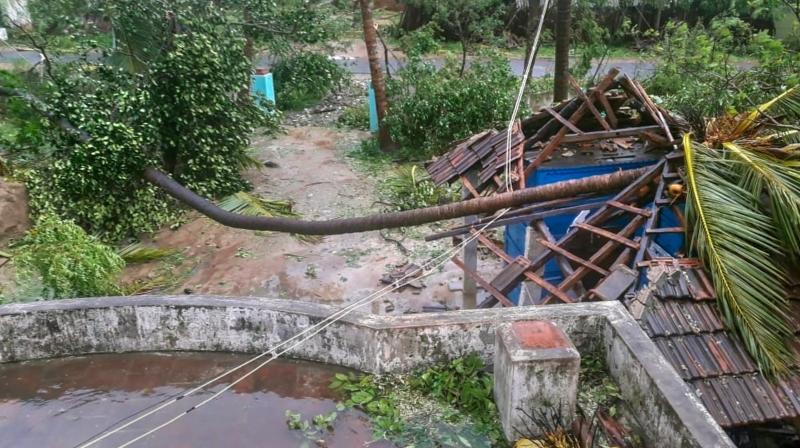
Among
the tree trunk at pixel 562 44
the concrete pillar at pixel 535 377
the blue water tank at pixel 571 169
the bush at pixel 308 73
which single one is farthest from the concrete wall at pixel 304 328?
the bush at pixel 308 73

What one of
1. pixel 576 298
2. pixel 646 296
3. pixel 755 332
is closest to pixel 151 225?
pixel 576 298

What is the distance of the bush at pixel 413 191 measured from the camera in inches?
474

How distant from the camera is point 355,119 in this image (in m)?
17.0

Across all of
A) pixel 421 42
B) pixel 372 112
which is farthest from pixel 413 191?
pixel 421 42

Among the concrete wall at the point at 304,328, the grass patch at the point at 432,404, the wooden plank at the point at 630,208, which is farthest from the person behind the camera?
the wooden plank at the point at 630,208

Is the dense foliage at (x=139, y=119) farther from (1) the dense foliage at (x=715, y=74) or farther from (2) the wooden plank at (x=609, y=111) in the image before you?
(1) the dense foliage at (x=715, y=74)

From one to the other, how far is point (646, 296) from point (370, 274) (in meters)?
5.87

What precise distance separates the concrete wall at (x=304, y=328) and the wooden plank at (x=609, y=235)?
52.0 inches

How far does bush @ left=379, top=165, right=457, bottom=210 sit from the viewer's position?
474 inches

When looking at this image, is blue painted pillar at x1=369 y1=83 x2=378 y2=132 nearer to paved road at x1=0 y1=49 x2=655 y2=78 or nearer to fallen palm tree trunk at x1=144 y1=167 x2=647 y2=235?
paved road at x1=0 y1=49 x2=655 y2=78

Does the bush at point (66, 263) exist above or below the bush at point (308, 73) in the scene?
below

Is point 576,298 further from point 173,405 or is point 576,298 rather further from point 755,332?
point 173,405

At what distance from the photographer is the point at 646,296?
14.9 ft

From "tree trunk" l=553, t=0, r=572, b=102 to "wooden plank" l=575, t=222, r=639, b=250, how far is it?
673cm
